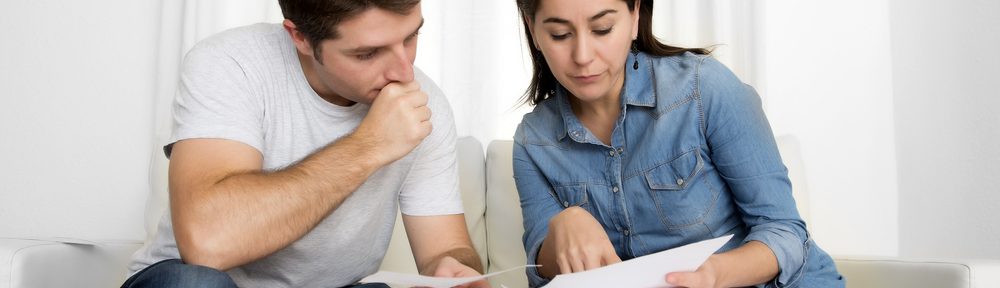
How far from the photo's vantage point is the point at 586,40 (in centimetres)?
154

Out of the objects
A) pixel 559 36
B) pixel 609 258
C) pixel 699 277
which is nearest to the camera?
pixel 699 277

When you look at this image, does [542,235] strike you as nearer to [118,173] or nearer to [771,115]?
[771,115]

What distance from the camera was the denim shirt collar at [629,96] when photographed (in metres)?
1.63

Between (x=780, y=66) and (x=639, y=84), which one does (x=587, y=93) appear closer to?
(x=639, y=84)

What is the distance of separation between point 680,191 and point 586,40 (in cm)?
32

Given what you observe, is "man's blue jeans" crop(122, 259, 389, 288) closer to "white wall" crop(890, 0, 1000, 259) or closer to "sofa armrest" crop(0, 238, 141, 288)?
"sofa armrest" crop(0, 238, 141, 288)

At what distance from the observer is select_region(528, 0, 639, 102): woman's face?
5.00ft

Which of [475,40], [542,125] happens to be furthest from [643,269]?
[475,40]

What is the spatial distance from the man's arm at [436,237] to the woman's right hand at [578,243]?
0.23m

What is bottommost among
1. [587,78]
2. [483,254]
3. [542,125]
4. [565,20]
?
[483,254]

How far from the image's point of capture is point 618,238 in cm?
168

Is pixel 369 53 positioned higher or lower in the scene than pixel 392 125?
higher

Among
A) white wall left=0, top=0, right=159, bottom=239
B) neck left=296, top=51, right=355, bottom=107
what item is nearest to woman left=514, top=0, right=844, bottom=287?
neck left=296, top=51, right=355, bottom=107

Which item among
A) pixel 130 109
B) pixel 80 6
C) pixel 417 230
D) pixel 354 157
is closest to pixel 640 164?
pixel 417 230
